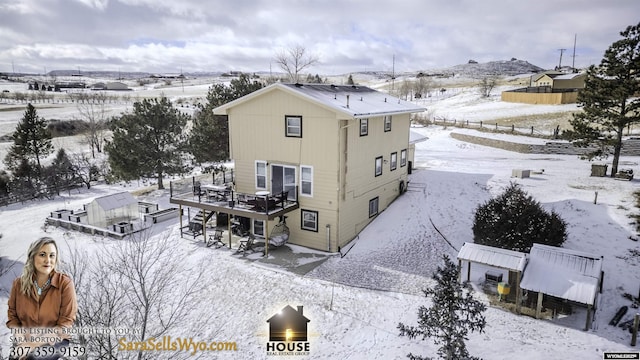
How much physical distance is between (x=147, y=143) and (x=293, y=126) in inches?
600

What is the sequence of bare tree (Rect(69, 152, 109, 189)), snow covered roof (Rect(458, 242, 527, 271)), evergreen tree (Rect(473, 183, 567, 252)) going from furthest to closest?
bare tree (Rect(69, 152, 109, 189)), evergreen tree (Rect(473, 183, 567, 252)), snow covered roof (Rect(458, 242, 527, 271))

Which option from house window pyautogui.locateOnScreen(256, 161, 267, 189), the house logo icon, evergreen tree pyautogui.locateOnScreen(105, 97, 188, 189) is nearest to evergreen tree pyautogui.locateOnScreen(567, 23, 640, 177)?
→ house window pyautogui.locateOnScreen(256, 161, 267, 189)

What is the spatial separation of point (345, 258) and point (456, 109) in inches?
1989

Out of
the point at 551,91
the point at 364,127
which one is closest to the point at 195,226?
the point at 364,127

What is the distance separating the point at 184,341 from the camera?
12000 millimetres

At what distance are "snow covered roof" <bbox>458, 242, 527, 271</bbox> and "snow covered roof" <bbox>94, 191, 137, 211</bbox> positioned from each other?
61.6ft

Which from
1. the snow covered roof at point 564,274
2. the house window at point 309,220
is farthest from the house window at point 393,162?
the snow covered roof at point 564,274

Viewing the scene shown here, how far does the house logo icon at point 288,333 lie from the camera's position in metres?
12.3

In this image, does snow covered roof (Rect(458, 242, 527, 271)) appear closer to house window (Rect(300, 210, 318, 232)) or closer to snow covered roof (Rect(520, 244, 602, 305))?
snow covered roof (Rect(520, 244, 602, 305))

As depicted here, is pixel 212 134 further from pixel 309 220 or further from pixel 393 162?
pixel 393 162

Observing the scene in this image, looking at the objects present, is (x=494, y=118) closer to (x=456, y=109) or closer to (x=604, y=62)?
(x=456, y=109)

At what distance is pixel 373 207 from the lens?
73.0 feet

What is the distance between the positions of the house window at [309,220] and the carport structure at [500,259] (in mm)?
6948

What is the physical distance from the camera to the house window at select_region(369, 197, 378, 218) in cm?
2198
